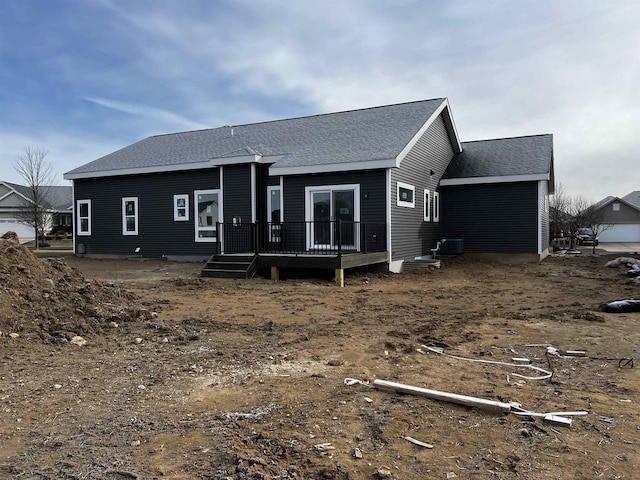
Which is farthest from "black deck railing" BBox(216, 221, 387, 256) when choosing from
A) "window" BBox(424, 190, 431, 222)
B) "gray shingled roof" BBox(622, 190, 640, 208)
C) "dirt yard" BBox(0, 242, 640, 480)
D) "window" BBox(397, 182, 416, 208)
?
"gray shingled roof" BBox(622, 190, 640, 208)

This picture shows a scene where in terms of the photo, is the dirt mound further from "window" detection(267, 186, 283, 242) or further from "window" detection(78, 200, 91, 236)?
"window" detection(78, 200, 91, 236)

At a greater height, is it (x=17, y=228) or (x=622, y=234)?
(x=17, y=228)

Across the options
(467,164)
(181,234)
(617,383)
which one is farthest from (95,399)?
(467,164)

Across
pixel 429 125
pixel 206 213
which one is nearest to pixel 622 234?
pixel 429 125

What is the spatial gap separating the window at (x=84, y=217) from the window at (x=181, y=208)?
458cm

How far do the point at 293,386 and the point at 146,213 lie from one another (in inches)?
618

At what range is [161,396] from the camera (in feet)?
13.1

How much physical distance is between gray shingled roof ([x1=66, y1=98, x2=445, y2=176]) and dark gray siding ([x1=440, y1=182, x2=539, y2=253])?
3691mm

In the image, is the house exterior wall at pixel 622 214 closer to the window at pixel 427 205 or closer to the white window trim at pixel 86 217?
the window at pixel 427 205

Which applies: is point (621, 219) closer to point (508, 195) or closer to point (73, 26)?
point (508, 195)

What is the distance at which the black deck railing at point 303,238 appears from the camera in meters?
13.2

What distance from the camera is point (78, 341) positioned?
5695 millimetres

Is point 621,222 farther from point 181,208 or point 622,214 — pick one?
point 181,208

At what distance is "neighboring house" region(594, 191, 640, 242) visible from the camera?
41.2 m
